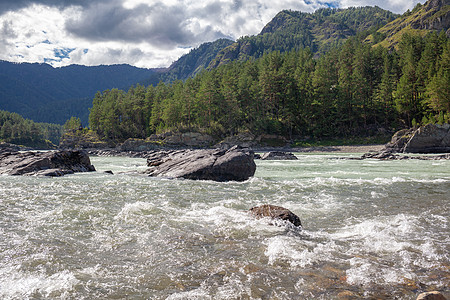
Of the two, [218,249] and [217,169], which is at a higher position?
[217,169]

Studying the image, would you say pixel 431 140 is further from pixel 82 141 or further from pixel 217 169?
pixel 82 141

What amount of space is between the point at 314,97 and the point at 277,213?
80.4m

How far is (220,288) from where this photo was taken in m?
5.18

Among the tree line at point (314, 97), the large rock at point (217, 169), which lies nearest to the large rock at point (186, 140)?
the tree line at point (314, 97)

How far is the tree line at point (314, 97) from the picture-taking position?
74125mm

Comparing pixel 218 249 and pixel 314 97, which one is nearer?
pixel 218 249

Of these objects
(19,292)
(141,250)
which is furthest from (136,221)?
(19,292)

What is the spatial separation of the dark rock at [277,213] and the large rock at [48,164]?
805 inches

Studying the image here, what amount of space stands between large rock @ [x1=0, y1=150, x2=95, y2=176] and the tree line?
197 feet

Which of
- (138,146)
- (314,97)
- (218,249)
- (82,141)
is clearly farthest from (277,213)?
(82,141)

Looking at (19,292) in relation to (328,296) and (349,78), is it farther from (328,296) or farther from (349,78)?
(349,78)

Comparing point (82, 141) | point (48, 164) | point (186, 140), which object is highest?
point (82, 141)

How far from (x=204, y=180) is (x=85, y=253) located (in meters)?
14.1

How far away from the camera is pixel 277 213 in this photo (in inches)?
376
